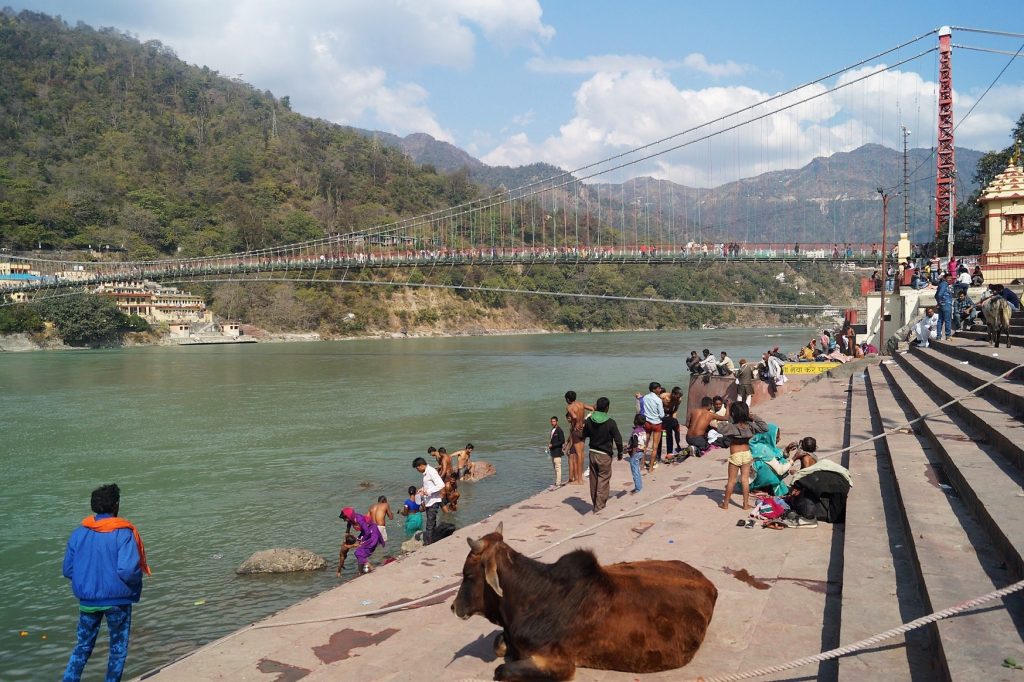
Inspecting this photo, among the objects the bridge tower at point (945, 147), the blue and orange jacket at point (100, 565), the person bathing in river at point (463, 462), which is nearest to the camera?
the blue and orange jacket at point (100, 565)

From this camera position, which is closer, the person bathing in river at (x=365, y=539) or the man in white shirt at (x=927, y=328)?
the person bathing in river at (x=365, y=539)

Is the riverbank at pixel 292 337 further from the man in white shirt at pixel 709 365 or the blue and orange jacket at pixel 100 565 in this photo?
the blue and orange jacket at pixel 100 565

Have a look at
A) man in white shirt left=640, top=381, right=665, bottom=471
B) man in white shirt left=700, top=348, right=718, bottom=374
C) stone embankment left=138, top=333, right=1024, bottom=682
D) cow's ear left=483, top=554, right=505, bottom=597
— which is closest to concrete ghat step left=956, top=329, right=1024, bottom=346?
stone embankment left=138, top=333, right=1024, bottom=682

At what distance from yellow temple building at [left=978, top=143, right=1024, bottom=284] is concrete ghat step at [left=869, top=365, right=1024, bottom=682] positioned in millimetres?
15472

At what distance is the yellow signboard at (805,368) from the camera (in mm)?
18219

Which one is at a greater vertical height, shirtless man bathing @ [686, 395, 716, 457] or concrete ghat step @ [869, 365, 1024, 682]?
concrete ghat step @ [869, 365, 1024, 682]

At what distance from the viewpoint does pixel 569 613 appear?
3.17m

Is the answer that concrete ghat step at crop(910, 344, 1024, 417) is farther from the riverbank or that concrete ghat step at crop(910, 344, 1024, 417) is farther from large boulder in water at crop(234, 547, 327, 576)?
the riverbank

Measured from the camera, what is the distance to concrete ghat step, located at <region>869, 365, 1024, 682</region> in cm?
260

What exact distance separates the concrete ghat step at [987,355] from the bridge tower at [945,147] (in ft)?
57.7

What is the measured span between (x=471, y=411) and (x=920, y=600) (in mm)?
18853

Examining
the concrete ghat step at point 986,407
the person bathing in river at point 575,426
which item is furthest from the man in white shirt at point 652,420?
the concrete ghat step at point 986,407

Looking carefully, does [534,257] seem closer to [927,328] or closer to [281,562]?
[927,328]

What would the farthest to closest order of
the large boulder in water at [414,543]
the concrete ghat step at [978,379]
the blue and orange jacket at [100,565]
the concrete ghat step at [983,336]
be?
the concrete ghat step at [983,336] → the large boulder in water at [414,543] → the concrete ghat step at [978,379] → the blue and orange jacket at [100,565]
